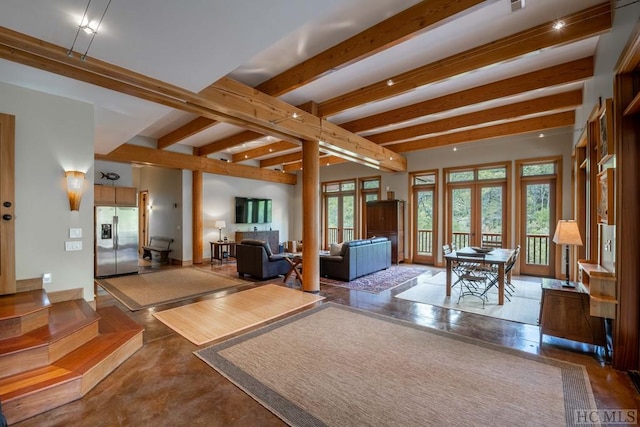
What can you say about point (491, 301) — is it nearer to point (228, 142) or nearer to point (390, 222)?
point (390, 222)

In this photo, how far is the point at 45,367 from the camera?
2.33 metres

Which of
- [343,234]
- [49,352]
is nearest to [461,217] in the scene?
[343,234]

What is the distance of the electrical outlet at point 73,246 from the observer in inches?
134

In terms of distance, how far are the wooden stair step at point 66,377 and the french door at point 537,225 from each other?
7.87 meters

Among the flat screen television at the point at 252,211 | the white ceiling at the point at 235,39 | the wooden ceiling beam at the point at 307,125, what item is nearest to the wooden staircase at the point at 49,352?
the white ceiling at the point at 235,39

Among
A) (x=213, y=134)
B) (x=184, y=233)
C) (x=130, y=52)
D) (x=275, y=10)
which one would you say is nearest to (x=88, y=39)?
(x=130, y=52)

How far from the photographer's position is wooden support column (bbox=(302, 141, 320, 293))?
16.9 ft

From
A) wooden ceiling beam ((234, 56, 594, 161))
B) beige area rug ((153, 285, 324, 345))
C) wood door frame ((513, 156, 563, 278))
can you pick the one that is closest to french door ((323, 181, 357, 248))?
wooden ceiling beam ((234, 56, 594, 161))

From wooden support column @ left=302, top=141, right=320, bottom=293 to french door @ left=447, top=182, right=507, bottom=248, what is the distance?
14.0 feet

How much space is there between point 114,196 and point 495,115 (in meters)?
8.58

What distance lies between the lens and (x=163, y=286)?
18.1ft

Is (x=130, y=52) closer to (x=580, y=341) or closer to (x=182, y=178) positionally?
(x=580, y=341)

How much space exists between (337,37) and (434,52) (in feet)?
4.24
